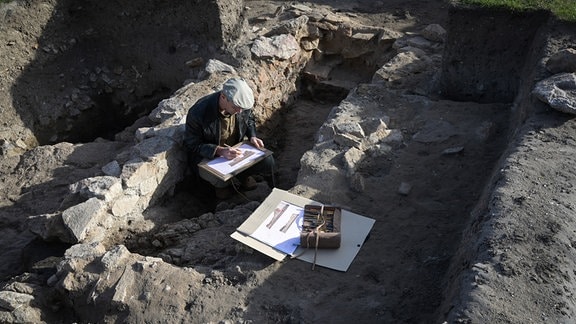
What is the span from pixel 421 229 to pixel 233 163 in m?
1.85

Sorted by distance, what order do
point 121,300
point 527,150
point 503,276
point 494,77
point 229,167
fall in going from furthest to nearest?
point 494,77 < point 229,167 < point 527,150 < point 121,300 < point 503,276

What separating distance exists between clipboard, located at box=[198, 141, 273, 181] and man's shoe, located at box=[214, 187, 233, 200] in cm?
50

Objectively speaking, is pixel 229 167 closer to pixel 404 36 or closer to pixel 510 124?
pixel 510 124

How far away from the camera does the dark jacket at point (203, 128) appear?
5422mm

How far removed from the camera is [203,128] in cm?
545

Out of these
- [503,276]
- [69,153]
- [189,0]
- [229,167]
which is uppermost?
[189,0]

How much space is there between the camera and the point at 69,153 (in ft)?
21.3

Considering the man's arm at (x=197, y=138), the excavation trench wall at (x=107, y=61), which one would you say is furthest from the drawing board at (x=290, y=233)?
the excavation trench wall at (x=107, y=61)

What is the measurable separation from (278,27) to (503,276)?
5.16 meters

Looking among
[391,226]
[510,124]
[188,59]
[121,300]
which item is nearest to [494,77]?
[510,124]

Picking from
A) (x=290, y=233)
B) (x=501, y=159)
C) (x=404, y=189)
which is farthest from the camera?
(x=404, y=189)

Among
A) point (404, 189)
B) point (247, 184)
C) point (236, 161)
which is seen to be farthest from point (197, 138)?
point (404, 189)

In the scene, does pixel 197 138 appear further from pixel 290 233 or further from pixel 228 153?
pixel 290 233

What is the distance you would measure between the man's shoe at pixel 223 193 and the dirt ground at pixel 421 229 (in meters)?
0.20
